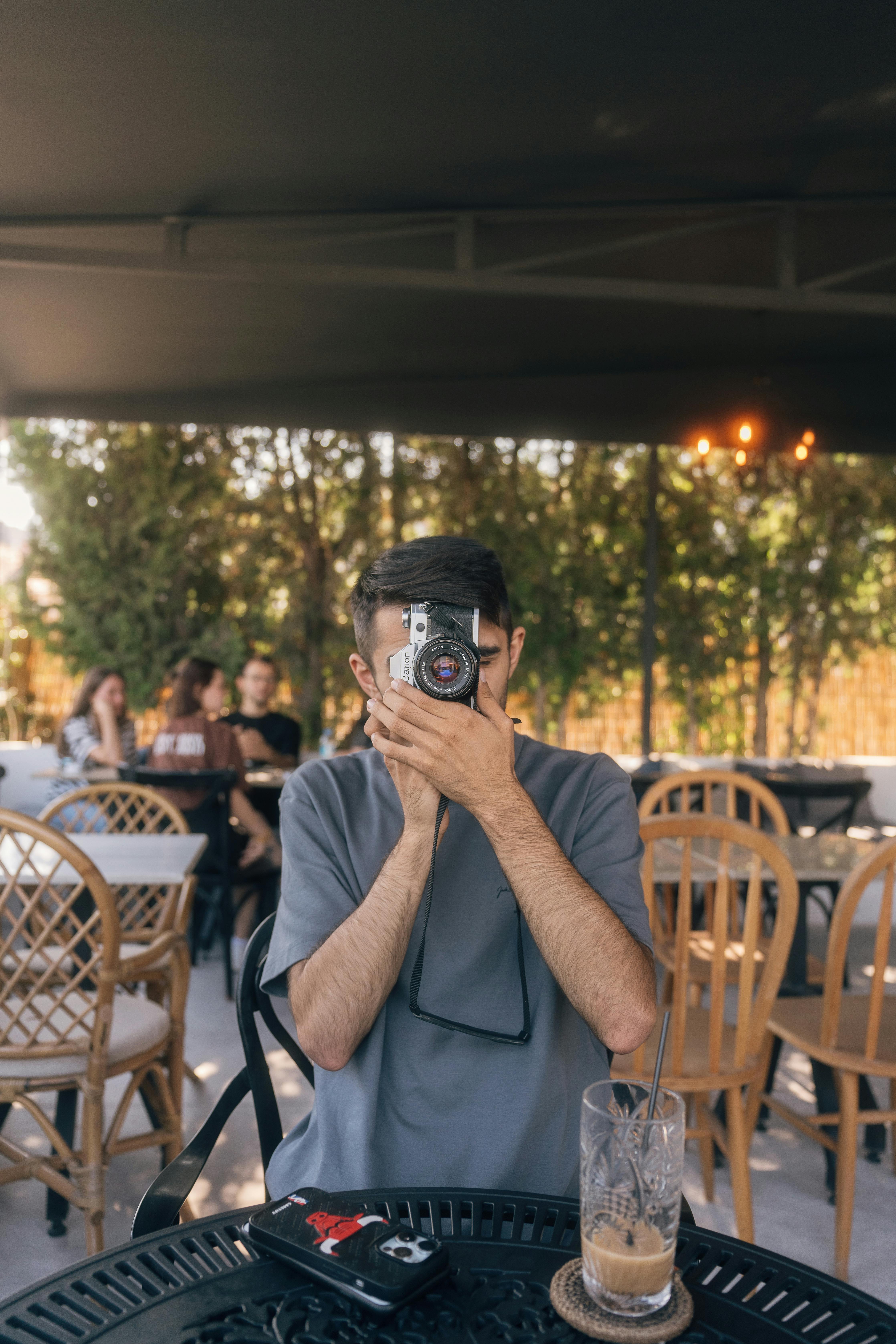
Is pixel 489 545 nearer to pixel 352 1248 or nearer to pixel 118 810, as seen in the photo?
pixel 118 810

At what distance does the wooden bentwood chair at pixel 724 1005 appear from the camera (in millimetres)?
1976

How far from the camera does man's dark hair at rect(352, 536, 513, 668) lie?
119 cm

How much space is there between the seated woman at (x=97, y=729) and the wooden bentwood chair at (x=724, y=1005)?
2.95 m

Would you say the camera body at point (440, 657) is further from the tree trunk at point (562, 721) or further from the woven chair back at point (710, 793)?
the tree trunk at point (562, 721)

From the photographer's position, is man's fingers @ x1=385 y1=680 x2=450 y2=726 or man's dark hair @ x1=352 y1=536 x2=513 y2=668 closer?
man's fingers @ x1=385 y1=680 x2=450 y2=726

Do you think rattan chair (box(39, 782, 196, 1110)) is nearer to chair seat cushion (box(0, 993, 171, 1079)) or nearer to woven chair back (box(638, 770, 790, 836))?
chair seat cushion (box(0, 993, 171, 1079))

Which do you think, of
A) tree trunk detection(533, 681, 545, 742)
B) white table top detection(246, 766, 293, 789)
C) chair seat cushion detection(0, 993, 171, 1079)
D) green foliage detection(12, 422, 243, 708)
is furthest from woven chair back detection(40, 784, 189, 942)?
tree trunk detection(533, 681, 545, 742)

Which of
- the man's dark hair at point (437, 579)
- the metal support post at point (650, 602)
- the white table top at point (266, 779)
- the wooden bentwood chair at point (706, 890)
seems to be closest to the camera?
the man's dark hair at point (437, 579)

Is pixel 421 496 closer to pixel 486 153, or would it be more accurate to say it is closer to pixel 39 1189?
pixel 486 153

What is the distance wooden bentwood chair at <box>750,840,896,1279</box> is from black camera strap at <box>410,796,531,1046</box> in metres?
1.04

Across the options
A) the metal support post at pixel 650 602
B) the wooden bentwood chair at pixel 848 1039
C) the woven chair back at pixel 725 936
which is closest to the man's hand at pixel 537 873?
the woven chair back at pixel 725 936

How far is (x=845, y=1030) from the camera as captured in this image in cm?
221

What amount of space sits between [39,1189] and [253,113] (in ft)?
9.53

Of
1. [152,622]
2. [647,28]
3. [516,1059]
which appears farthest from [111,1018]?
[152,622]
